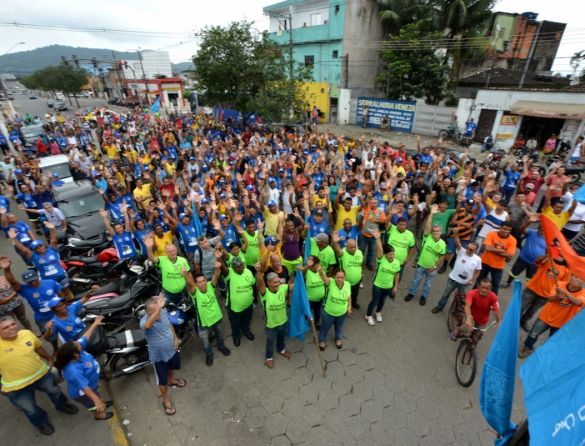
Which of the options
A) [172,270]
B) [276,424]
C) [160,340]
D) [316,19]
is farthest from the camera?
[316,19]

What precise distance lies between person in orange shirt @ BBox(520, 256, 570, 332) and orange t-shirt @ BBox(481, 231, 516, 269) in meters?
0.51

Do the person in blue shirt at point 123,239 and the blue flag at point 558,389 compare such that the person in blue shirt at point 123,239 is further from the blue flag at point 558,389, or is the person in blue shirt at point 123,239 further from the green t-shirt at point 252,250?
the blue flag at point 558,389

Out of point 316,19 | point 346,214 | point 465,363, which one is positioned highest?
point 316,19

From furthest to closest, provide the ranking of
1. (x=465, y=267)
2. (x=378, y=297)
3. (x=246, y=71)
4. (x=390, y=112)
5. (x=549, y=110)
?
(x=390, y=112)
(x=246, y=71)
(x=549, y=110)
(x=378, y=297)
(x=465, y=267)

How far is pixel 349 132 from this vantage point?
26188mm

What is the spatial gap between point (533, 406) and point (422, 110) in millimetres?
25454

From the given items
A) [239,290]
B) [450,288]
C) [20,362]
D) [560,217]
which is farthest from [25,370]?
[560,217]

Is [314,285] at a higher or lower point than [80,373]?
higher

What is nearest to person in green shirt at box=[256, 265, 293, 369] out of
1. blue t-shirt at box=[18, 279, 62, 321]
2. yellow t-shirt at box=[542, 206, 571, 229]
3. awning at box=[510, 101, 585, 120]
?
blue t-shirt at box=[18, 279, 62, 321]

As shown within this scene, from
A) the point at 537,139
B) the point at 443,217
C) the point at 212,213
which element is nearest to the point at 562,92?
the point at 537,139

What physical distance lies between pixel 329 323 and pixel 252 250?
2128 mm

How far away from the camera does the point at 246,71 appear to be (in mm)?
20312

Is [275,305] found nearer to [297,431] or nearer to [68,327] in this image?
[297,431]

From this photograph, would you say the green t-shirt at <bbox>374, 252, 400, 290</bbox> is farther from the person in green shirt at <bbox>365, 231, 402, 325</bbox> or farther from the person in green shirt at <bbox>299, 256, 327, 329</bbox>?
the person in green shirt at <bbox>299, 256, 327, 329</bbox>
